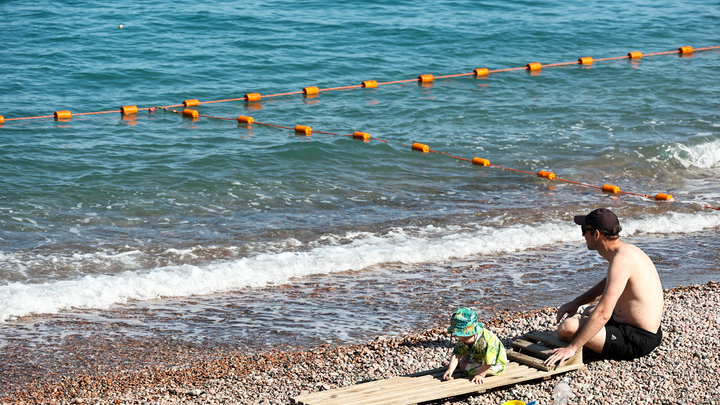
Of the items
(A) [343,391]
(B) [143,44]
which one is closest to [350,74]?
(B) [143,44]

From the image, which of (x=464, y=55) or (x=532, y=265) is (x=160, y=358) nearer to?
(x=532, y=265)

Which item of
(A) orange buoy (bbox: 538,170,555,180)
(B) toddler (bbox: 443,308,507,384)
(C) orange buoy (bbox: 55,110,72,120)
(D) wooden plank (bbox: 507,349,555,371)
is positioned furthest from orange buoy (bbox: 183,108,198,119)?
(B) toddler (bbox: 443,308,507,384)

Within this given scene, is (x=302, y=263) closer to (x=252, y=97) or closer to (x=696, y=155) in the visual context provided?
(x=252, y=97)

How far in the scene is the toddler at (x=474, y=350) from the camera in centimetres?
496

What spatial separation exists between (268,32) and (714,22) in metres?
16.0

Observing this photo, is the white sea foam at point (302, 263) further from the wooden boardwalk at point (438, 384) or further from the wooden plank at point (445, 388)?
the wooden plank at point (445, 388)

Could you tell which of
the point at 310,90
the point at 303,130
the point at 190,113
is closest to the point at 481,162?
the point at 303,130

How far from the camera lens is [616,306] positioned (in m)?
5.46

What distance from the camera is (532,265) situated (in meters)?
8.35

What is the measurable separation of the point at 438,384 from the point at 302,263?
3.61 meters

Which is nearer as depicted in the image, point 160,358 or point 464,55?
point 160,358

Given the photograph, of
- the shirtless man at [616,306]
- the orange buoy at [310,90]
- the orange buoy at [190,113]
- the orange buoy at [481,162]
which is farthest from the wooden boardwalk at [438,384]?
the orange buoy at [310,90]

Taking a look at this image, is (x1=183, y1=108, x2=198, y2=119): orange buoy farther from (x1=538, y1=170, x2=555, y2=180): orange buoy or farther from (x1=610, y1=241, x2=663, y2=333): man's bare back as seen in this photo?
(x1=610, y1=241, x2=663, y2=333): man's bare back

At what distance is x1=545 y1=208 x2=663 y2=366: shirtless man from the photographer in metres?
5.06
